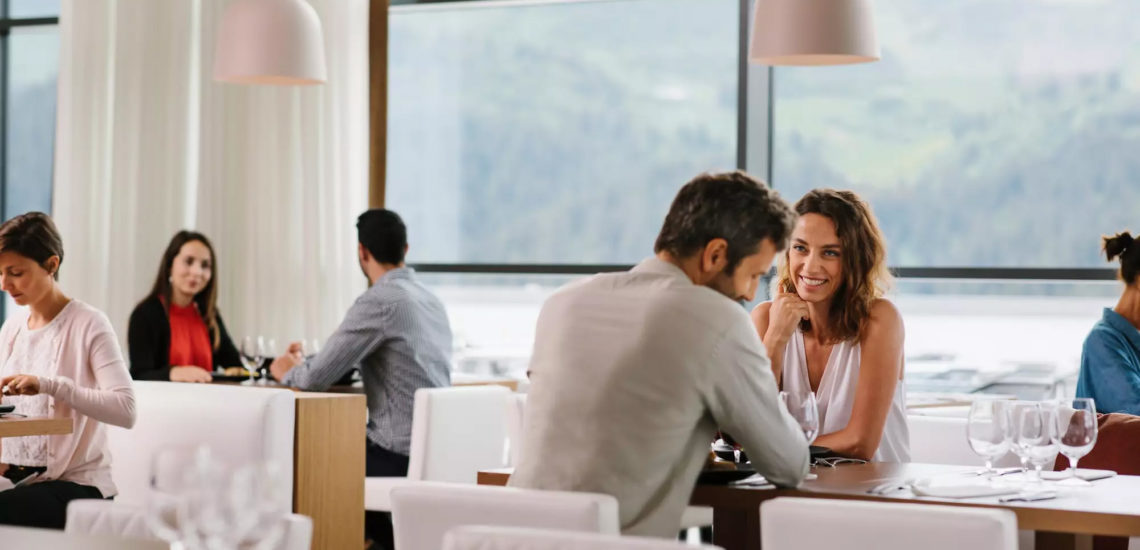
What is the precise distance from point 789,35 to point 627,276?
5.94 feet

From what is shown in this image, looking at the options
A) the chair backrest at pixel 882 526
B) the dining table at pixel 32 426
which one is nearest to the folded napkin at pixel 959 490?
the chair backrest at pixel 882 526

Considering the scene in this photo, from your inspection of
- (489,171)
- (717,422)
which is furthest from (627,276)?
(489,171)

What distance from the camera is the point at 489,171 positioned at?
7.14 m

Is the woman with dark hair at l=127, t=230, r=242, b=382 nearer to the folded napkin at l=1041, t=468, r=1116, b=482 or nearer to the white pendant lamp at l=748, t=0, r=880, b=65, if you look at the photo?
the white pendant lamp at l=748, t=0, r=880, b=65

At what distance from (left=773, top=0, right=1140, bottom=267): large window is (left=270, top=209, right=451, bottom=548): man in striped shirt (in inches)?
89.4

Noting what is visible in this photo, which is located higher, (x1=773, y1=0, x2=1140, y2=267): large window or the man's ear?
(x1=773, y1=0, x2=1140, y2=267): large window

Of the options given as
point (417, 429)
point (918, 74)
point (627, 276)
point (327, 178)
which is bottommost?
point (417, 429)

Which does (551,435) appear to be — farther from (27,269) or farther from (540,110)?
(540,110)

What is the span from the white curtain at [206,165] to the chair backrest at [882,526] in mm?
4993

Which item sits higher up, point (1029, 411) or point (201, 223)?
point (201, 223)

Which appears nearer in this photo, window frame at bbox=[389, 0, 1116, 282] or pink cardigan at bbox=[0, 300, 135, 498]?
pink cardigan at bbox=[0, 300, 135, 498]

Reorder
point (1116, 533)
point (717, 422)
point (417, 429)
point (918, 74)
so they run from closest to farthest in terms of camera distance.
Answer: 1. point (1116, 533)
2. point (717, 422)
3. point (417, 429)
4. point (918, 74)

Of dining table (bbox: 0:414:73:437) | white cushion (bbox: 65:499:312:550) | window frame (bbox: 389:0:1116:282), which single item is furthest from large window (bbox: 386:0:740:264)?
white cushion (bbox: 65:499:312:550)

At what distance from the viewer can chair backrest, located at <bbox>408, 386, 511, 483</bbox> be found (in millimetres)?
4578
